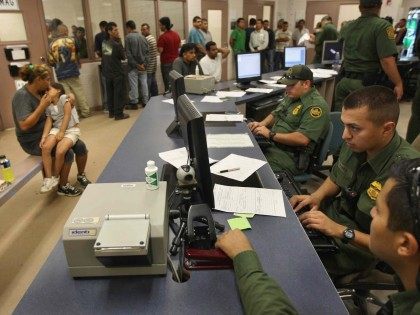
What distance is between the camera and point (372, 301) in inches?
60.2

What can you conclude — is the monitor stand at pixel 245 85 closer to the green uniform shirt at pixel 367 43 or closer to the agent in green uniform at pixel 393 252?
the green uniform shirt at pixel 367 43

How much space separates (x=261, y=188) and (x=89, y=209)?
2.66ft

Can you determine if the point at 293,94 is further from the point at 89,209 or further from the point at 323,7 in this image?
the point at 323,7

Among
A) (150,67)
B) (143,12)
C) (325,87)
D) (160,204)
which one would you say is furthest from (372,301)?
(143,12)

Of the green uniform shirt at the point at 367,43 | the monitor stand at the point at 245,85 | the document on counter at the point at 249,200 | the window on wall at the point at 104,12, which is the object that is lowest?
the document on counter at the point at 249,200

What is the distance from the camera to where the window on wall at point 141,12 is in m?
5.81

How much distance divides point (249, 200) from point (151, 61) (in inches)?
191

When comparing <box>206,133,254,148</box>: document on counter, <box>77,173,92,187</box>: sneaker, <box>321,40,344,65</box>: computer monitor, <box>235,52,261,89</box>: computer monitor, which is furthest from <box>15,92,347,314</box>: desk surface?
<box>321,40,344,65</box>: computer monitor

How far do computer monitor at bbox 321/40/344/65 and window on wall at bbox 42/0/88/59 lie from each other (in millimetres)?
3804

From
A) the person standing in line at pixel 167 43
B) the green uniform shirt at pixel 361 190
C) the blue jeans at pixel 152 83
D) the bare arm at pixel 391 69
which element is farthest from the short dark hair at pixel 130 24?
the green uniform shirt at pixel 361 190

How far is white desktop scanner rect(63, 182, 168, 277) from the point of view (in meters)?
0.92

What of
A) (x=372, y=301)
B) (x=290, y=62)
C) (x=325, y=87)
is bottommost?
(x=372, y=301)

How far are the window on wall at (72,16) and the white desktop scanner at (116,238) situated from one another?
4.68m

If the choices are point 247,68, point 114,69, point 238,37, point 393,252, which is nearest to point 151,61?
point 114,69
